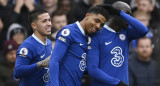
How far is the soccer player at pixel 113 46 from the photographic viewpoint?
5.71 meters

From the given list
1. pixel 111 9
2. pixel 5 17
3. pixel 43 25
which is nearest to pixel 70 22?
pixel 5 17

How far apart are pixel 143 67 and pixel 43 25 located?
2.85 meters

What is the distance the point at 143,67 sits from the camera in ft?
27.6

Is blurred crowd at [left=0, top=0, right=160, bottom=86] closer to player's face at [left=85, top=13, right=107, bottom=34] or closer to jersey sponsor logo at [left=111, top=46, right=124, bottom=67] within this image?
jersey sponsor logo at [left=111, top=46, right=124, bottom=67]

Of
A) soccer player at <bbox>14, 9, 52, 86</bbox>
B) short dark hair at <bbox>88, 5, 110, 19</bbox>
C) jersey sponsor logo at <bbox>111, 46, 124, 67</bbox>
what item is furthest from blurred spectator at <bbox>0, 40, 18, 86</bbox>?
short dark hair at <bbox>88, 5, 110, 19</bbox>

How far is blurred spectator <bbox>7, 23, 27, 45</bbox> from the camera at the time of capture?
372 inches

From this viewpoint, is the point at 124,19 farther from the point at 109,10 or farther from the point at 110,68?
the point at 110,68

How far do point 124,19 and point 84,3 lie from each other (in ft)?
13.6

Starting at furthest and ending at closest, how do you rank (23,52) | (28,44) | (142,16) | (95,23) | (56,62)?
(142,16), (28,44), (23,52), (95,23), (56,62)

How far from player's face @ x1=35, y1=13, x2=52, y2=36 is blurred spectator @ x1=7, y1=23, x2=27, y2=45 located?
314 centimetres

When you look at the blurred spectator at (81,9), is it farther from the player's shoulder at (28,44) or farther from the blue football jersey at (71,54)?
the blue football jersey at (71,54)

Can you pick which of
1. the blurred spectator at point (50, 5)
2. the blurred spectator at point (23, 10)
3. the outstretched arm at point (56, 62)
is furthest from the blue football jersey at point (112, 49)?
the blurred spectator at point (50, 5)

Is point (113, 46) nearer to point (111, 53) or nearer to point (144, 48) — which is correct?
point (111, 53)

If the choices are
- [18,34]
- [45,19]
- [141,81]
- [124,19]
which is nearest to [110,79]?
[124,19]
